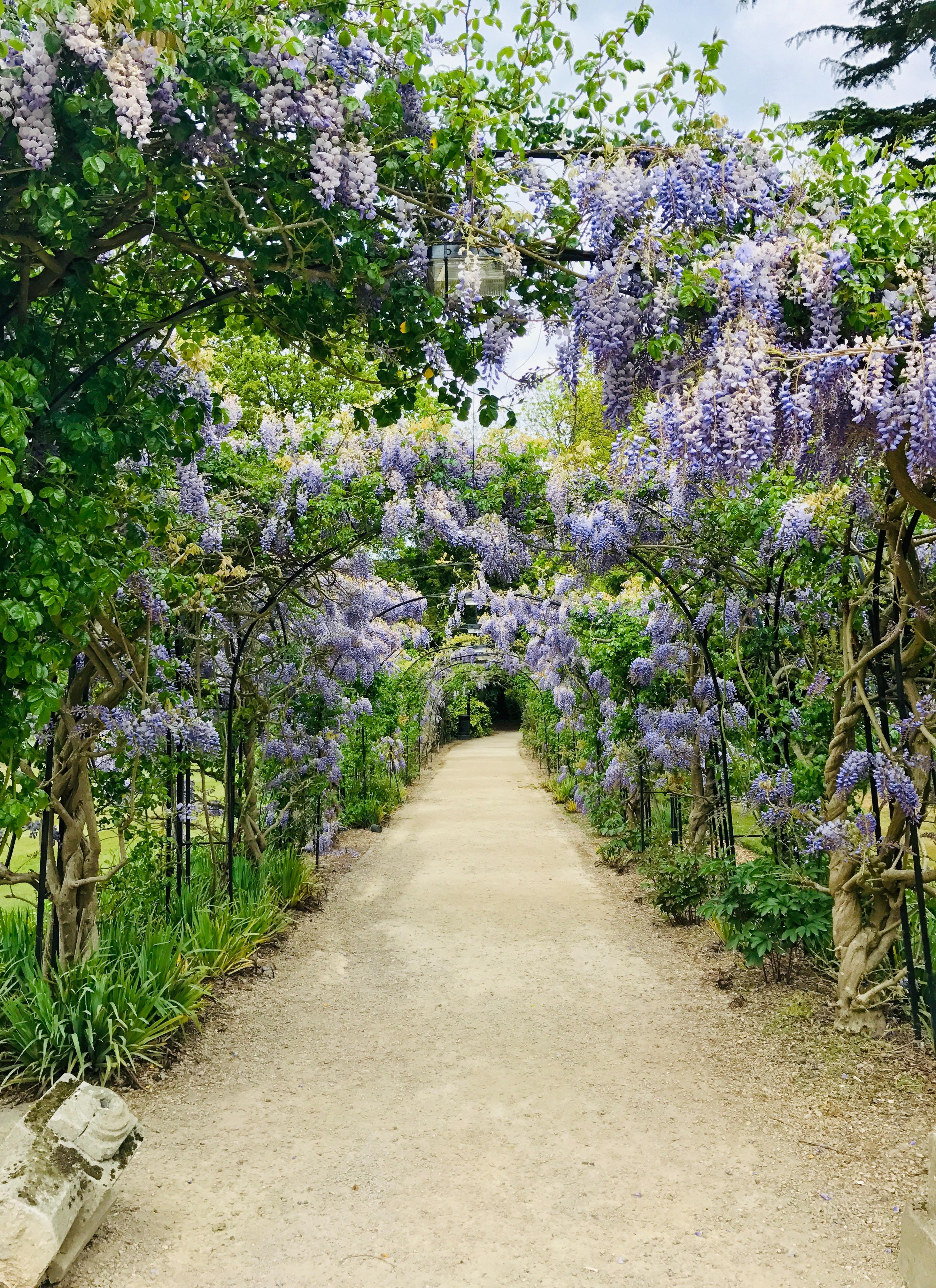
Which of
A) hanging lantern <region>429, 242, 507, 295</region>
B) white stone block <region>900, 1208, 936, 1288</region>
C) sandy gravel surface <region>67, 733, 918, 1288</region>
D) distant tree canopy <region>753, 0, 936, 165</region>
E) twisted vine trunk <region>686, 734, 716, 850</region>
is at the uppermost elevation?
distant tree canopy <region>753, 0, 936, 165</region>

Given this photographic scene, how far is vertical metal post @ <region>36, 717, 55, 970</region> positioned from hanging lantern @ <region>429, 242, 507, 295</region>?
2.40 m

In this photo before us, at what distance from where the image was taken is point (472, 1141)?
3.23 meters

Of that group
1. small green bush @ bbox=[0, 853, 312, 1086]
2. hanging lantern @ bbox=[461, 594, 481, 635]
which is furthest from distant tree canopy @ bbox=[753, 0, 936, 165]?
small green bush @ bbox=[0, 853, 312, 1086]

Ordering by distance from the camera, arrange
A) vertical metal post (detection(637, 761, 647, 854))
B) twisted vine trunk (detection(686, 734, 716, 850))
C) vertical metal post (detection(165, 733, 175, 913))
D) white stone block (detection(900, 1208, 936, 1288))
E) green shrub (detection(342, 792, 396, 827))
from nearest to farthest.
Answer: white stone block (detection(900, 1208, 936, 1288))
vertical metal post (detection(165, 733, 175, 913))
twisted vine trunk (detection(686, 734, 716, 850))
vertical metal post (detection(637, 761, 647, 854))
green shrub (detection(342, 792, 396, 827))

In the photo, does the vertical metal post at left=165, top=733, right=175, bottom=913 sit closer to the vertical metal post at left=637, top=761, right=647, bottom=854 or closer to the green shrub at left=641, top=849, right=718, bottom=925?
the green shrub at left=641, top=849, right=718, bottom=925

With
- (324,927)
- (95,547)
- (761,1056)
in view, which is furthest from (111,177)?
(324,927)

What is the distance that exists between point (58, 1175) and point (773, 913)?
120 inches

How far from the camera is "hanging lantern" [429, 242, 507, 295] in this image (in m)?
3.10

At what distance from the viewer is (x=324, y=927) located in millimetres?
6273

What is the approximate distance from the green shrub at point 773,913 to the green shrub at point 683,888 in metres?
1.09

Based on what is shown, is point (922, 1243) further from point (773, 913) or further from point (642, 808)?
point (642, 808)

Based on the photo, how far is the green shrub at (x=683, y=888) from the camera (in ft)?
19.5

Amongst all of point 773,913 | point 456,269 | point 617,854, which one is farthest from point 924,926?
point 617,854

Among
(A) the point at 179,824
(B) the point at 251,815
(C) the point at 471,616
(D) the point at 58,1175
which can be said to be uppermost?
(C) the point at 471,616
